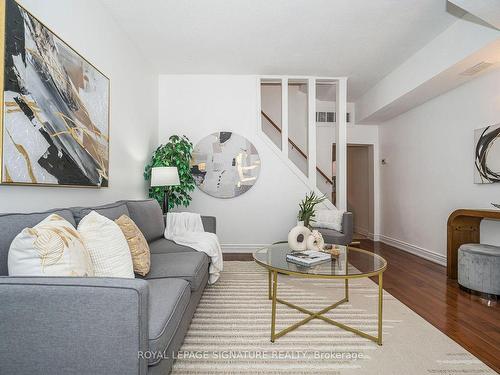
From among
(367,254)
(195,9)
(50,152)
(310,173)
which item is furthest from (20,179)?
(310,173)

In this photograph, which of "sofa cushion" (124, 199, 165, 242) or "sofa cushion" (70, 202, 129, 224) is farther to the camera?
"sofa cushion" (124, 199, 165, 242)

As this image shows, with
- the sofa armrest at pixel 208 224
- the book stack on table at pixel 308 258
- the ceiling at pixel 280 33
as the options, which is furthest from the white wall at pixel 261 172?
the book stack on table at pixel 308 258

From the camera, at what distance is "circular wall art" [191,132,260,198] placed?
14.8ft

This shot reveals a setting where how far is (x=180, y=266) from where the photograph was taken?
1.95 metres

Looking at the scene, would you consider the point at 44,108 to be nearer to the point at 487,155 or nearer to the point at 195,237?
the point at 195,237

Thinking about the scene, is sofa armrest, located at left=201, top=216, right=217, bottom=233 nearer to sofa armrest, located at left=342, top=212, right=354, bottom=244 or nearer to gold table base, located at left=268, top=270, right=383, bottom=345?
gold table base, located at left=268, top=270, right=383, bottom=345

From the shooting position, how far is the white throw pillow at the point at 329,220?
12.2ft

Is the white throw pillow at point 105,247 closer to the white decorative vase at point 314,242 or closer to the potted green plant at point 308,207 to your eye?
the white decorative vase at point 314,242

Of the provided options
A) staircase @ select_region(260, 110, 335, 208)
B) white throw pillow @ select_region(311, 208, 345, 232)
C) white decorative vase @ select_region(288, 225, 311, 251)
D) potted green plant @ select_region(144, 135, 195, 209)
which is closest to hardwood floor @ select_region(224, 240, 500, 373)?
white throw pillow @ select_region(311, 208, 345, 232)

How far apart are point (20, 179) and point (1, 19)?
0.89 m

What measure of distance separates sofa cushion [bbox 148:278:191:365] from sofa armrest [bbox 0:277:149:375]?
0.12 meters

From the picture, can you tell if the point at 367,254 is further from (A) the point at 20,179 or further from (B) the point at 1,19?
(B) the point at 1,19

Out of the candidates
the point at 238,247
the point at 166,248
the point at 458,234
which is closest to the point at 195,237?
the point at 166,248

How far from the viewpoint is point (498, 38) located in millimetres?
2445
